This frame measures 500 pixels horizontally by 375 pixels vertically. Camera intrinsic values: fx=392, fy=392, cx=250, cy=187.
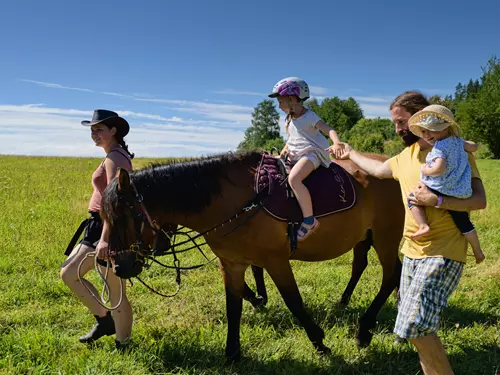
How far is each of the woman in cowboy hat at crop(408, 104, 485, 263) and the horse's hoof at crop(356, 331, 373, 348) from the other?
1879mm

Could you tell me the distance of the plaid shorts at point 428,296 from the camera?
2623 millimetres

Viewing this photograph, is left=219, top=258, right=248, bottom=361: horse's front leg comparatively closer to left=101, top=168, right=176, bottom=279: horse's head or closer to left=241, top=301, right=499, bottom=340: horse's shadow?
left=241, top=301, right=499, bottom=340: horse's shadow

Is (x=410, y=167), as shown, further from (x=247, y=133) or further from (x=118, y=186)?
(x=247, y=133)

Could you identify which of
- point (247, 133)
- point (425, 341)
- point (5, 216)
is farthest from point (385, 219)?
point (247, 133)

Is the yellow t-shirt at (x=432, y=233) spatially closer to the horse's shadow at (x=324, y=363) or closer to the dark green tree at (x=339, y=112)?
the horse's shadow at (x=324, y=363)

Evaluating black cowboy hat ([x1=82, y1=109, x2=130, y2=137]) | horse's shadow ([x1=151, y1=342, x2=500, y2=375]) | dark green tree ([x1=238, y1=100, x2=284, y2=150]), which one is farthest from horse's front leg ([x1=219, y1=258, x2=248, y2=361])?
dark green tree ([x1=238, y1=100, x2=284, y2=150])

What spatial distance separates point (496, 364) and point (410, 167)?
2.19 metres

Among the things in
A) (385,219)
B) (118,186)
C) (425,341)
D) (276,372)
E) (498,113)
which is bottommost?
(276,372)

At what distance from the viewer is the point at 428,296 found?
2.64 meters

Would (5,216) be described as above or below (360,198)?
below

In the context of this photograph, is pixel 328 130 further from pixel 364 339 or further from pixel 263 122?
pixel 263 122

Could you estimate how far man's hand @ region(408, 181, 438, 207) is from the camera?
2629mm

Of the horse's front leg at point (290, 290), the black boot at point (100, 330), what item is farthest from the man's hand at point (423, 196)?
the black boot at point (100, 330)

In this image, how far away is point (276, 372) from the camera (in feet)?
11.8
